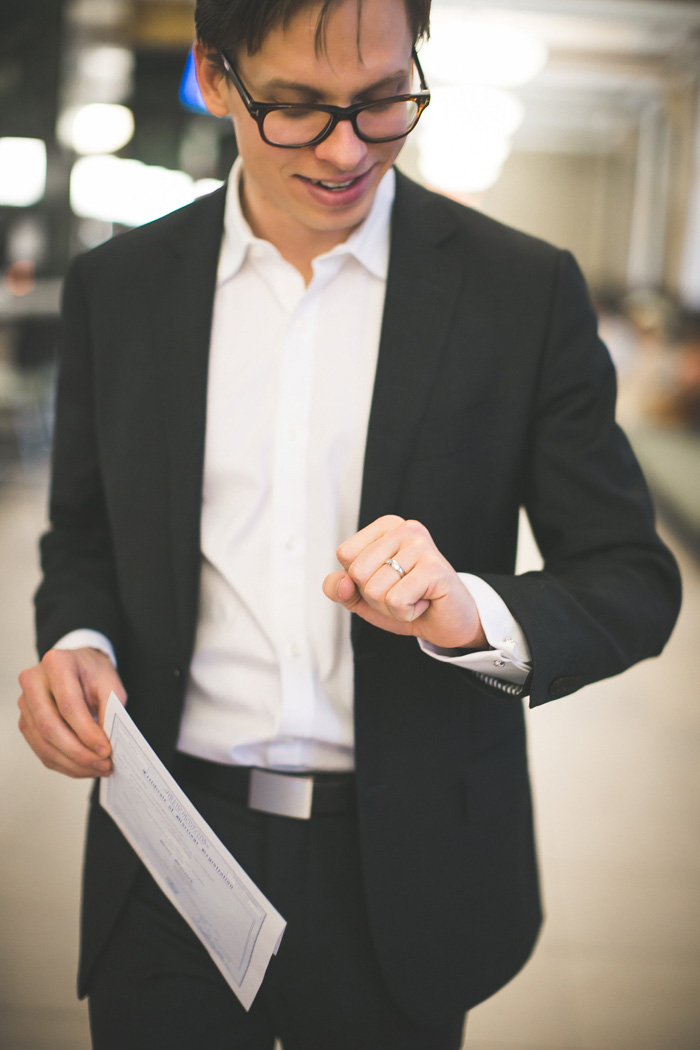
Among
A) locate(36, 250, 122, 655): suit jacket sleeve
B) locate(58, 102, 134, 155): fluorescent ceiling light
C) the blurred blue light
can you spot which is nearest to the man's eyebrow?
locate(36, 250, 122, 655): suit jacket sleeve

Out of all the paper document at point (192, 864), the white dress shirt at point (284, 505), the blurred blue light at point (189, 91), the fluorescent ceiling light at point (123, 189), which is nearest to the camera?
the paper document at point (192, 864)

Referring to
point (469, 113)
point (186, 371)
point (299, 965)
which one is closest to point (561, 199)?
point (469, 113)

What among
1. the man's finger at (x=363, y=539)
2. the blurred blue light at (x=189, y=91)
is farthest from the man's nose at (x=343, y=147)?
the blurred blue light at (x=189, y=91)

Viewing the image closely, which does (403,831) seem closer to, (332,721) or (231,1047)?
(332,721)

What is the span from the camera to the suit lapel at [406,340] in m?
1.12

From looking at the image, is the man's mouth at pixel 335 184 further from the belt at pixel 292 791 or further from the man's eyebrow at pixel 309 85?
the belt at pixel 292 791

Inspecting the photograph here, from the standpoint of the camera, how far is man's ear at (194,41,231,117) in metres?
1.13

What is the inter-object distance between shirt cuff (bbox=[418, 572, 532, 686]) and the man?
6 cm

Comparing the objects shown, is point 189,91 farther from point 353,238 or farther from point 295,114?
point 295,114

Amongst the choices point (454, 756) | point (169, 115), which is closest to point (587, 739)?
point (454, 756)

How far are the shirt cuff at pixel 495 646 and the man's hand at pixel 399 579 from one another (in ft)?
0.15

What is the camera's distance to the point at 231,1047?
117 cm

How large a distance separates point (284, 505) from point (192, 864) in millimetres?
446

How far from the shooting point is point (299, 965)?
47.1 inches
